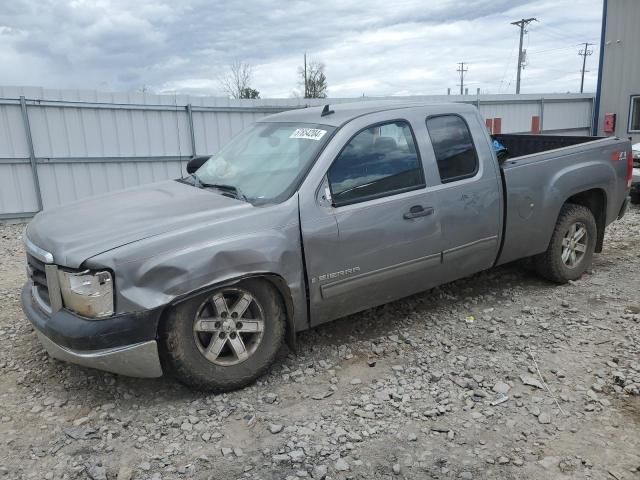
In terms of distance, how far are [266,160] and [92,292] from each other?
1.62 m

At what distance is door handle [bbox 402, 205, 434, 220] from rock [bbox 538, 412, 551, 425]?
61.4 inches

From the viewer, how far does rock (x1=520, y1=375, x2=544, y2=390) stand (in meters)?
3.43

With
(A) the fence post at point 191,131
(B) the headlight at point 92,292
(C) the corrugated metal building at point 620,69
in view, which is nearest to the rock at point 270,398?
(B) the headlight at point 92,292

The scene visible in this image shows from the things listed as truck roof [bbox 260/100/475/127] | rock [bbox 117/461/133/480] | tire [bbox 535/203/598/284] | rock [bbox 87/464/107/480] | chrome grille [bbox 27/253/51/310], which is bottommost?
rock [bbox 117/461/133/480]

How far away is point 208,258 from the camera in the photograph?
3.10 meters

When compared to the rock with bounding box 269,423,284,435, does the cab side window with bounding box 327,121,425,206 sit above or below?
above

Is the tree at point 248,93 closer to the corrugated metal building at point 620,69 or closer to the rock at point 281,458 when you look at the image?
the corrugated metal building at point 620,69

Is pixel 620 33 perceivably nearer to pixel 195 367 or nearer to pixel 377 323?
pixel 377 323

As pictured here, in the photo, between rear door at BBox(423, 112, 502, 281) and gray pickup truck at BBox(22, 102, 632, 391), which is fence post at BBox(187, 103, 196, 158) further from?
rear door at BBox(423, 112, 502, 281)

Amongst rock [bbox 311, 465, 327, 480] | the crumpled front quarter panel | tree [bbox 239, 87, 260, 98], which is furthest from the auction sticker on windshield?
tree [bbox 239, 87, 260, 98]

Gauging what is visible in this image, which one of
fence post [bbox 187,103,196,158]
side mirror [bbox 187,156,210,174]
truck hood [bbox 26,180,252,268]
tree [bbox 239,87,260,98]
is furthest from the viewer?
tree [bbox 239,87,260,98]

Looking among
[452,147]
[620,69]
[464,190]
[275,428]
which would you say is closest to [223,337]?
[275,428]

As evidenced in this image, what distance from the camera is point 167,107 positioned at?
425 inches

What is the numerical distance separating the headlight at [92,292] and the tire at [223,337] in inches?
13.7
